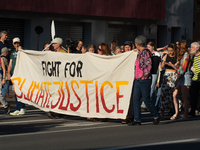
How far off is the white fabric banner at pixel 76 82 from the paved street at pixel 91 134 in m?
0.37

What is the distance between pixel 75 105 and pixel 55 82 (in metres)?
0.99

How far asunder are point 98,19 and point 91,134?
18.5 metres

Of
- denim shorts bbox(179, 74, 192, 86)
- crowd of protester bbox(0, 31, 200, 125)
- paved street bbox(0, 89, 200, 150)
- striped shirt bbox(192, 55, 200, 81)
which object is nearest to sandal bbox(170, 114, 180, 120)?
crowd of protester bbox(0, 31, 200, 125)

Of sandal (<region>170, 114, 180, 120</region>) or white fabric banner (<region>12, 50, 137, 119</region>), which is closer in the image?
white fabric banner (<region>12, 50, 137, 119</region>)

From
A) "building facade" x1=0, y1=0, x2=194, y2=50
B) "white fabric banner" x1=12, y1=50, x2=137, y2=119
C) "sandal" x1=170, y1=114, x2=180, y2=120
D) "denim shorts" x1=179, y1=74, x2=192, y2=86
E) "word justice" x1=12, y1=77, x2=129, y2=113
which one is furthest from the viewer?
"building facade" x1=0, y1=0, x2=194, y2=50

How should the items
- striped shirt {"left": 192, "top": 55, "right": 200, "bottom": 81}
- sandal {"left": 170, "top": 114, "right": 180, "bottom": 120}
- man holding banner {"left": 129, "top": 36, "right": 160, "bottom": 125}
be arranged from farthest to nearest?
striped shirt {"left": 192, "top": 55, "right": 200, "bottom": 81}, sandal {"left": 170, "top": 114, "right": 180, "bottom": 120}, man holding banner {"left": 129, "top": 36, "right": 160, "bottom": 125}

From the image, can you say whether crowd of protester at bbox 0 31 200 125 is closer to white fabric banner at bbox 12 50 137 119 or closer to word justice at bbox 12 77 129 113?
white fabric banner at bbox 12 50 137 119

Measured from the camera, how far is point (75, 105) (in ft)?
38.7

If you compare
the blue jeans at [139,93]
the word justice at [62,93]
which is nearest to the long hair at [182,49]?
the blue jeans at [139,93]

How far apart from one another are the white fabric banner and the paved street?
1.22 ft

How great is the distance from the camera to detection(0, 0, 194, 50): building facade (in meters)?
24.0

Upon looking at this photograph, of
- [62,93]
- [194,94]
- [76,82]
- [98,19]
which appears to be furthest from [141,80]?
[98,19]

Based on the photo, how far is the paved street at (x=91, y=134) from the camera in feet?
27.5

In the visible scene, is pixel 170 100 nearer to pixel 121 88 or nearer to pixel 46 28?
pixel 121 88
